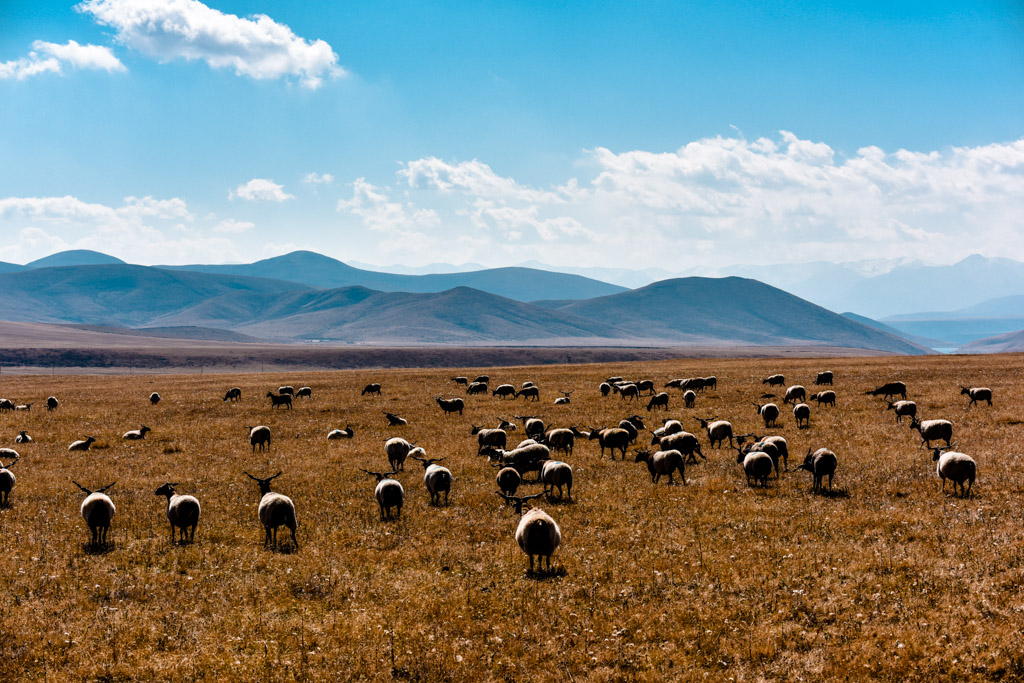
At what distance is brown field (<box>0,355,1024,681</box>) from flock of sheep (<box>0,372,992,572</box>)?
66 cm

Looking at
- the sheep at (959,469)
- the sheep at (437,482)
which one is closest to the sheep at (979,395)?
the sheep at (959,469)

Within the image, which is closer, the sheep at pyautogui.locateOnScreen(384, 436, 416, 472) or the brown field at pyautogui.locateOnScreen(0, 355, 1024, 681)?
the brown field at pyautogui.locateOnScreen(0, 355, 1024, 681)

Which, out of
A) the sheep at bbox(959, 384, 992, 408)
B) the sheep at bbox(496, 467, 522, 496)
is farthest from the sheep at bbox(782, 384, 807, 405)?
the sheep at bbox(496, 467, 522, 496)

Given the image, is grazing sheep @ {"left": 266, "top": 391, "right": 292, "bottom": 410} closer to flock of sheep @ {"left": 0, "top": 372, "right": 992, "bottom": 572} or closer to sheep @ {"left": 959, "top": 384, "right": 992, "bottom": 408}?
flock of sheep @ {"left": 0, "top": 372, "right": 992, "bottom": 572}

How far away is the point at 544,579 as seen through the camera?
14.4 meters

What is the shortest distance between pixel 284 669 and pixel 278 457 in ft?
67.0

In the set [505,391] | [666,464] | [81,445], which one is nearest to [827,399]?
[666,464]


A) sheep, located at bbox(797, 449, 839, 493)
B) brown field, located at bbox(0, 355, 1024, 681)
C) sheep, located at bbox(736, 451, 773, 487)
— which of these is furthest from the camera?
sheep, located at bbox(736, 451, 773, 487)

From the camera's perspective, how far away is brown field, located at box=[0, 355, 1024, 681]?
10984 millimetres

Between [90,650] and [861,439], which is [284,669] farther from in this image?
[861,439]

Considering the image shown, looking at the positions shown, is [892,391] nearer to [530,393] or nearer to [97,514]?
→ [530,393]

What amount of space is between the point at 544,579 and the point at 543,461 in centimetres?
1087

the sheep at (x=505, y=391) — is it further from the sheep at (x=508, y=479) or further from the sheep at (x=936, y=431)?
the sheep at (x=936, y=431)

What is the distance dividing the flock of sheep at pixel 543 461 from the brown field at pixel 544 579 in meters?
0.66
